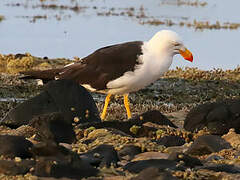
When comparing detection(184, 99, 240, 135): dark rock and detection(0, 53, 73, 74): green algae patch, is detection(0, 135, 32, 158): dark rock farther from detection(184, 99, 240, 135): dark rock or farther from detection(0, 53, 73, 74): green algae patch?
detection(0, 53, 73, 74): green algae patch

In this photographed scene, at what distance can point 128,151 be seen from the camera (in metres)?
8.02

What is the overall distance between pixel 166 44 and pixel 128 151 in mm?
3514

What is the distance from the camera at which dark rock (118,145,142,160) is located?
25.8 feet

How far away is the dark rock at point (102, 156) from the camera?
7.23m

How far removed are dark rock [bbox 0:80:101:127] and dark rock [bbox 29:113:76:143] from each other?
1.42 m

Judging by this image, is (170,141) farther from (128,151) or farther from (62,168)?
(62,168)

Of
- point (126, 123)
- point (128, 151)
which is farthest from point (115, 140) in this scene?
point (126, 123)

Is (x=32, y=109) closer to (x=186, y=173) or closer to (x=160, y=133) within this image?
(x=160, y=133)

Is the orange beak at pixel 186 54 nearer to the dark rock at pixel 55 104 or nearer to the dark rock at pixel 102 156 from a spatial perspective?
the dark rock at pixel 55 104

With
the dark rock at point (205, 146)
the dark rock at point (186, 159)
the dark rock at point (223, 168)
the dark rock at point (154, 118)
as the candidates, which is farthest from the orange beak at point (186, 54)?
the dark rock at point (223, 168)

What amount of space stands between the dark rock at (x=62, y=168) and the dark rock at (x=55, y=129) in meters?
2.16

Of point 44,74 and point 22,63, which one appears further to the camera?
point 22,63

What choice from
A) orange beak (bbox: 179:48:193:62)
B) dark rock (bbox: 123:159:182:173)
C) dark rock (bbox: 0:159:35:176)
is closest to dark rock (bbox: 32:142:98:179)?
dark rock (bbox: 0:159:35:176)

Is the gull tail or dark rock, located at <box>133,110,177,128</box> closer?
dark rock, located at <box>133,110,177,128</box>
